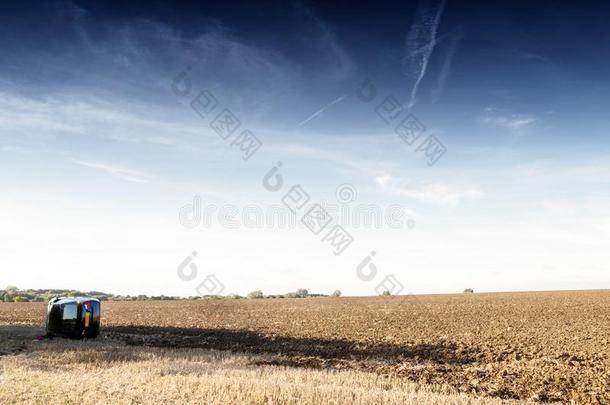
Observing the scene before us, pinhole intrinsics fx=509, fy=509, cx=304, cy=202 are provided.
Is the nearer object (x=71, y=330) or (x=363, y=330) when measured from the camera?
(x=71, y=330)

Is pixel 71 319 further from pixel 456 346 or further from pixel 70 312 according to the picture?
pixel 456 346

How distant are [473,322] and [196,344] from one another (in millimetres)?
24153

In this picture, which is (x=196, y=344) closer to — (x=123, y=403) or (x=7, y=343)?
(x=7, y=343)

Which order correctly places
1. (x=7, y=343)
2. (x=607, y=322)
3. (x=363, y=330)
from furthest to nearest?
1. (x=607, y=322)
2. (x=363, y=330)
3. (x=7, y=343)

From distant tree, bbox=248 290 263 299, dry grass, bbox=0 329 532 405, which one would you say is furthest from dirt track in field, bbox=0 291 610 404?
distant tree, bbox=248 290 263 299

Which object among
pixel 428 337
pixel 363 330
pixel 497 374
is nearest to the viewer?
pixel 497 374

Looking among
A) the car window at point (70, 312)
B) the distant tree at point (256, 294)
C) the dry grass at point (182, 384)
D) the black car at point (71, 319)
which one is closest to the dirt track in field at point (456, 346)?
the black car at point (71, 319)

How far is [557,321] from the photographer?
42.8 metres

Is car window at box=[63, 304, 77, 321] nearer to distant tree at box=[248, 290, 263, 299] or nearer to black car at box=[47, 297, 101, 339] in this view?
black car at box=[47, 297, 101, 339]

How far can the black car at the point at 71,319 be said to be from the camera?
2984 cm

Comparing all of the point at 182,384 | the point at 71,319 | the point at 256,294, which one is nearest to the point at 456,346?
the point at 182,384

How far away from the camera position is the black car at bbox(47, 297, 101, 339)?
97.9 ft

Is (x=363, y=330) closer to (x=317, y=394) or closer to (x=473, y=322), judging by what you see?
(x=473, y=322)

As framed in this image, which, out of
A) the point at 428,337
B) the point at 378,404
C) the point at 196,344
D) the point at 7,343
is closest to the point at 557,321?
the point at 428,337
